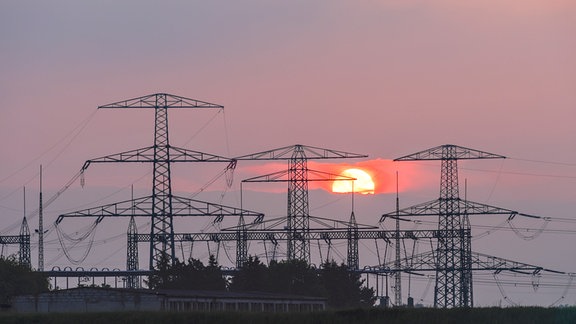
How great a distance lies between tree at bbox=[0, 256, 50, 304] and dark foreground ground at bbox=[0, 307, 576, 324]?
5767 centimetres

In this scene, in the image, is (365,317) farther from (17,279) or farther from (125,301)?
(17,279)

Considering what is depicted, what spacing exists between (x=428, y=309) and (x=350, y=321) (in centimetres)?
525

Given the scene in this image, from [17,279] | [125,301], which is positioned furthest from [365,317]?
[17,279]

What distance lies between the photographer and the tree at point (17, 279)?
18000 cm

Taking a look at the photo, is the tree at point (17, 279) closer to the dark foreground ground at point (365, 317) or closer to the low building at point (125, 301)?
the low building at point (125, 301)

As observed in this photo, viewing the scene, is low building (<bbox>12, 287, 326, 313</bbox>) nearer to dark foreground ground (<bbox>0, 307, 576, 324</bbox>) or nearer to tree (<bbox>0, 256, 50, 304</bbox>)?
dark foreground ground (<bbox>0, 307, 576, 324</bbox>)

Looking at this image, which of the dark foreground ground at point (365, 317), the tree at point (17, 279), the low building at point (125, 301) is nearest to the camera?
the dark foreground ground at point (365, 317)

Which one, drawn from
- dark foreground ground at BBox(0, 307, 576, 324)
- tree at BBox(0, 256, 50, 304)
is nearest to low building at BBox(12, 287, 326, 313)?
dark foreground ground at BBox(0, 307, 576, 324)

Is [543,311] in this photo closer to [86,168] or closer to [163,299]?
[163,299]

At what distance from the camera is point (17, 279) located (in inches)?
7367

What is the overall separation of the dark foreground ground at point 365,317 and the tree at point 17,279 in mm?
57671

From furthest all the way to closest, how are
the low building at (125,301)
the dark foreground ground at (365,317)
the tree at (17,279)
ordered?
1. the tree at (17,279)
2. the low building at (125,301)
3. the dark foreground ground at (365,317)

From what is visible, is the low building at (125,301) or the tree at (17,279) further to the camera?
the tree at (17,279)

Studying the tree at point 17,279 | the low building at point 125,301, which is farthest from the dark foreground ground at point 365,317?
the tree at point 17,279
